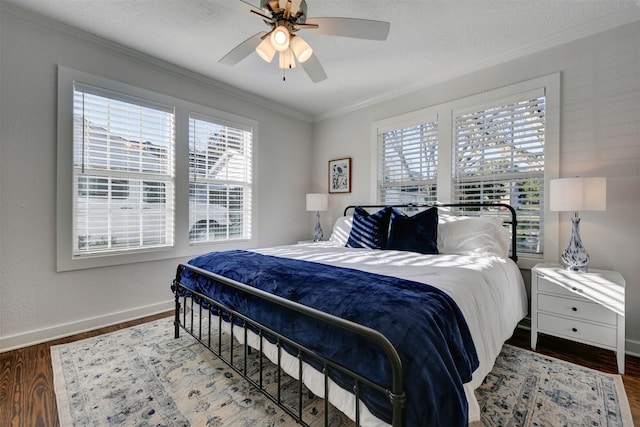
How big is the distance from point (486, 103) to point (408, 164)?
3.43ft

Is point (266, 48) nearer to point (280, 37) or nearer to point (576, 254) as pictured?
point (280, 37)

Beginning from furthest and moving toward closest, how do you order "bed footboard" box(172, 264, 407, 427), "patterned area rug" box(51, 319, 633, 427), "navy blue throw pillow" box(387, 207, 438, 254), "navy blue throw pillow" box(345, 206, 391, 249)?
"navy blue throw pillow" box(345, 206, 391, 249), "navy blue throw pillow" box(387, 207, 438, 254), "patterned area rug" box(51, 319, 633, 427), "bed footboard" box(172, 264, 407, 427)

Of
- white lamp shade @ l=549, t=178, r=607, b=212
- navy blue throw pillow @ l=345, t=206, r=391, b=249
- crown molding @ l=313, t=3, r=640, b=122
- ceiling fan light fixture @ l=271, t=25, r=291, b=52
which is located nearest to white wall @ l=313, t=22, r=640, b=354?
crown molding @ l=313, t=3, r=640, b=122

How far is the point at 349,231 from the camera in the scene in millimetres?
3445

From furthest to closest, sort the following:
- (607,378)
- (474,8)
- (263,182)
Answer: (263,182), (474,8), (607,378)

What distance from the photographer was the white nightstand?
6.48 feet

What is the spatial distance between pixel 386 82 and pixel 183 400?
362 cm

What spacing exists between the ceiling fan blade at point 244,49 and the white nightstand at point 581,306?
2779 mm

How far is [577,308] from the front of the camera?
2107 mm

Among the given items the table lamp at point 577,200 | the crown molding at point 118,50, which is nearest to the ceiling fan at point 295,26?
the crown molding at point 118,50

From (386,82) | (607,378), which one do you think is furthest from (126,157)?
(607,378)

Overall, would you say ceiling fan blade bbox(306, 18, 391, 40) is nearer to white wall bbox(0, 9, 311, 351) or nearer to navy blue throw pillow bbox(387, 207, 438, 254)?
navy blue throw pillow bbox(387, 207, 438, 254)

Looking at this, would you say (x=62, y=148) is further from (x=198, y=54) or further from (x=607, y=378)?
(x=607, y=378)

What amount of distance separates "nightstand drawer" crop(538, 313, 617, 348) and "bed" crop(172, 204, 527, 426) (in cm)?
19
